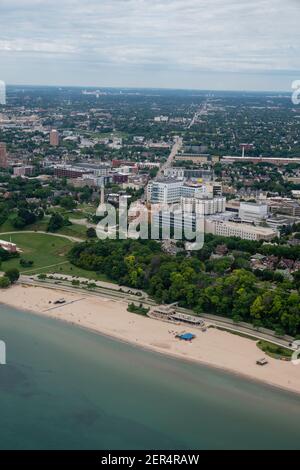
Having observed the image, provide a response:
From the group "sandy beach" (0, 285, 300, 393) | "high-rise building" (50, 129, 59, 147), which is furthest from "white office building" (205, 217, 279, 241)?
"high-rise building" (50, 129, 59, 147)

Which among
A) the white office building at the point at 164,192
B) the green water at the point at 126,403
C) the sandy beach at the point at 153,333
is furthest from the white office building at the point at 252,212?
the green water at the point at 126,403

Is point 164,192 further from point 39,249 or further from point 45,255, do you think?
point 45,255

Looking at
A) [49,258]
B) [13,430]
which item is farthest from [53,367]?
[49,258]

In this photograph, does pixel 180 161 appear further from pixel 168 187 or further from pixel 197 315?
pixel 197 315

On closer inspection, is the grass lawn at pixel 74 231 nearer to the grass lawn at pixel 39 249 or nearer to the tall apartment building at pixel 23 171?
the grass lawn at pixel 39 249
